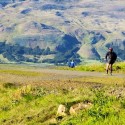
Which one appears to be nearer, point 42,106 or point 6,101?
point 42,106

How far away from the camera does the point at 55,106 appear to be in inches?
865

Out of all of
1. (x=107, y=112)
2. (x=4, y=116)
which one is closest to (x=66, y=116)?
(x=107, y=112)

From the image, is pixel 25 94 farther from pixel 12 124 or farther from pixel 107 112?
pixel 107 112

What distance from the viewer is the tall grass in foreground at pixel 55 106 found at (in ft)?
59.3

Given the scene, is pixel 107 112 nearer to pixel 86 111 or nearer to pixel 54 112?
pixel 86 111

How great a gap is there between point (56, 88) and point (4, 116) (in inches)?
242

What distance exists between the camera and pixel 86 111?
62.5 feet

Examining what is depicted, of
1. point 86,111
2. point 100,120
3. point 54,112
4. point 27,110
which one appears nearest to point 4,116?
point 27,110

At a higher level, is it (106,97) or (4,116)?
(106,97)

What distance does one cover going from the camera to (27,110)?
23.0 meters

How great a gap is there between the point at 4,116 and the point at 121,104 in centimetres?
698

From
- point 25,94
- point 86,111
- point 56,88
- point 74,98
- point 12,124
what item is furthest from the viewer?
point 56,88

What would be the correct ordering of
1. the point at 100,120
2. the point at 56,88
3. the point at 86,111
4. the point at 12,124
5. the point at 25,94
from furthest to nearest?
the point at 56,88, the point at 25,94, the point at 12,124, the point at 86,111, the point at 100,120

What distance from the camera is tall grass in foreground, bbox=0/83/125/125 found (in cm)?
1807
